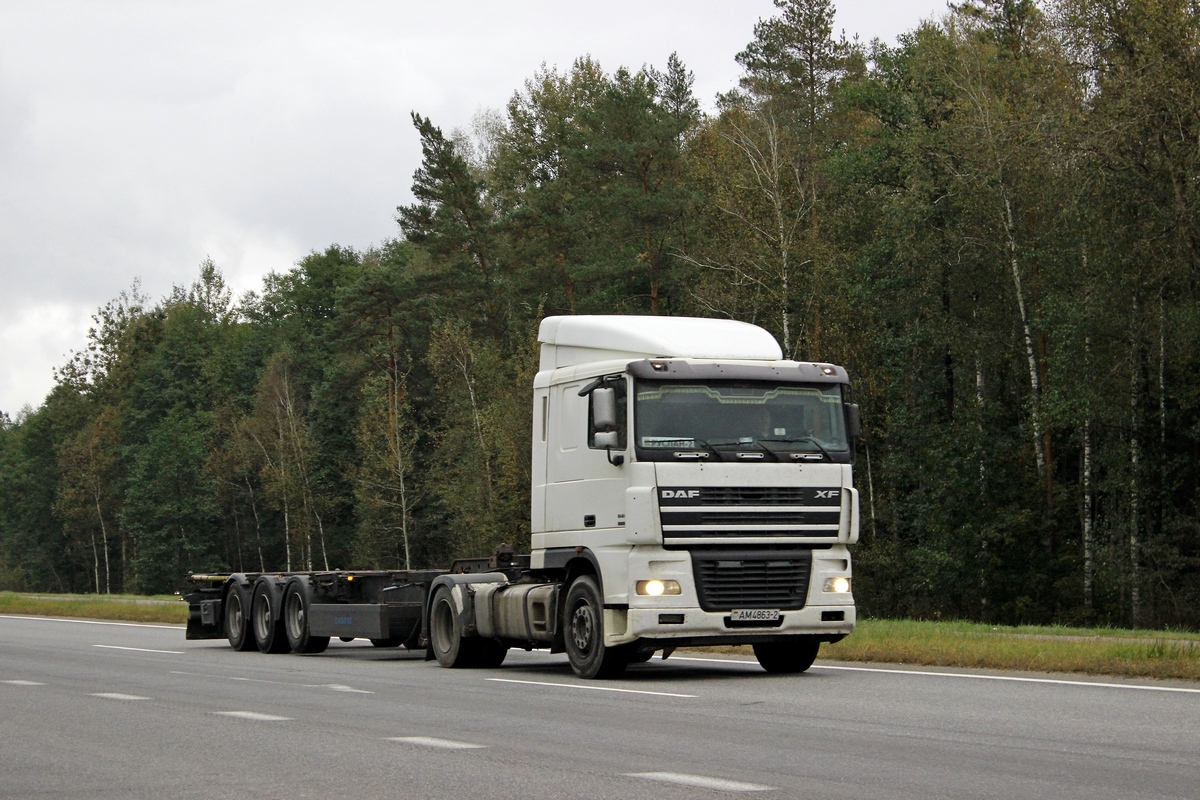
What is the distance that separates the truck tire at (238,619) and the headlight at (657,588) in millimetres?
10016

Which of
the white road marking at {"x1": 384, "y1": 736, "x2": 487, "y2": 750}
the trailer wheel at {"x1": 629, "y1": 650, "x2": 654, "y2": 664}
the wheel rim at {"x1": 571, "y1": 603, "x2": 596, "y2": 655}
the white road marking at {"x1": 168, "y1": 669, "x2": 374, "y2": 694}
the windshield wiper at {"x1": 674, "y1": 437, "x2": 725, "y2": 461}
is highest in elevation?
the windshield wiper at {"x1": 674, "y1": 437, "x2": 725, "y2": 461}

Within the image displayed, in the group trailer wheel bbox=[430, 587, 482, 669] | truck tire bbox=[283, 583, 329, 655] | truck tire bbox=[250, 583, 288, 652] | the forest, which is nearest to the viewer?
trailer wheel bbox=[430, 587, 482, 669]

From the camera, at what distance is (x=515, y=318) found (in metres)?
63.8

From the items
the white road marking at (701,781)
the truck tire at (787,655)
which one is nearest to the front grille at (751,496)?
the truck tire at (787,655)

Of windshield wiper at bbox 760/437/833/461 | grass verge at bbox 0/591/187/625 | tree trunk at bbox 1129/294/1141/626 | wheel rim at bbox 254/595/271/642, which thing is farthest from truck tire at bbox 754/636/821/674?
grass verge at bbox 0/591/187/625

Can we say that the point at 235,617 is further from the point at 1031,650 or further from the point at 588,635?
the point at 1031,650

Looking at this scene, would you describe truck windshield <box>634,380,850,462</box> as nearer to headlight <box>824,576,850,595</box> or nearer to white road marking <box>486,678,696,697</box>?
headlight <box>824,576,850,595</box>

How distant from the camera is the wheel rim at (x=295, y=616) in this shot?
879 inches

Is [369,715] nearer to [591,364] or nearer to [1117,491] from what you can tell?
[591,364]

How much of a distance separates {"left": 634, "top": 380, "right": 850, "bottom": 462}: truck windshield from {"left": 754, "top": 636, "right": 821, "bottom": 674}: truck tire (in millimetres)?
2143

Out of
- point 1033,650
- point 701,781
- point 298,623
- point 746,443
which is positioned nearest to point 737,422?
point 746,443

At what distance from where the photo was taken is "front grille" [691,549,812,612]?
1543 cm

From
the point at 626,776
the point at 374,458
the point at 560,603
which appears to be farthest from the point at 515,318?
the point at 626,776

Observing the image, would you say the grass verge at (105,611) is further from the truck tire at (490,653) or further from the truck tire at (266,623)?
the truck tire at (490,653)
